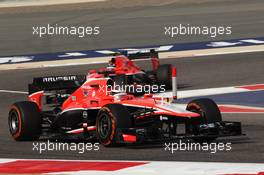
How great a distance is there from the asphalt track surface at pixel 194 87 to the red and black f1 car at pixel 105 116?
11.0 inches

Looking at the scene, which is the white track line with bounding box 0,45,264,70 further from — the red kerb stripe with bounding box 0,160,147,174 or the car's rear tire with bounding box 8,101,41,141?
the red kerb stripe with bounding box 0,160,147,174

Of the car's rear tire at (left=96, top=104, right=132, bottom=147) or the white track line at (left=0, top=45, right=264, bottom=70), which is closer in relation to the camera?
the car's rear tire at (left=96, top=104, right=132, bottom=147)

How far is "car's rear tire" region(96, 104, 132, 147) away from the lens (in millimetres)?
15203

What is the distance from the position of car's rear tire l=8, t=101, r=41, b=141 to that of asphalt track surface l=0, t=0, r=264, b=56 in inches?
684

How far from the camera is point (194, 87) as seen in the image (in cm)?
2428

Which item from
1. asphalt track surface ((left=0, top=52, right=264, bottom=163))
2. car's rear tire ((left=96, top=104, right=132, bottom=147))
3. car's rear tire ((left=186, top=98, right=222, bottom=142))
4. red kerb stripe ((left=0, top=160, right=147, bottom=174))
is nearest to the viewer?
red kerb stripe ((left=0, top=160, right=147, bottom=174))

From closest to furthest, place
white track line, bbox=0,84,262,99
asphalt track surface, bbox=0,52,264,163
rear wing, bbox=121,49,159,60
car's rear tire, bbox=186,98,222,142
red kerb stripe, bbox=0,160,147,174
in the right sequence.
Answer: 1. red kerb stripe, bbox=0,160,147,174
2. asphalt track surface, bbox=0,52,264,163
3. car's rear tire, bbox=186,98,222,142
4. rear wing, bbox=121,49,159,60
5. white track line, bbox=0,84,262,99

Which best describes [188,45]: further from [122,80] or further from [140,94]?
[122,80]

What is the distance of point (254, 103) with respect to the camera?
20594mm

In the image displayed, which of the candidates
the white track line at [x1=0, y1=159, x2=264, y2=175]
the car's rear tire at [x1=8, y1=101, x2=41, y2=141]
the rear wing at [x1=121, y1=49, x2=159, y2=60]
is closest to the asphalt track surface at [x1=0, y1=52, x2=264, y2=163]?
the car's rear tire at [x1=8, y1=101, x2=41, y2=141]

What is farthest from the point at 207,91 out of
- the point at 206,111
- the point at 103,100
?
the point at 206,111

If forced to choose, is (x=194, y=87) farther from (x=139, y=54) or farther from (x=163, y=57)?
(x=163, y=57)

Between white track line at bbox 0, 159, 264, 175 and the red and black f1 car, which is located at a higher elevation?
the red and black f1 car

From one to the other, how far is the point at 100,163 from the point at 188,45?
805 inches
